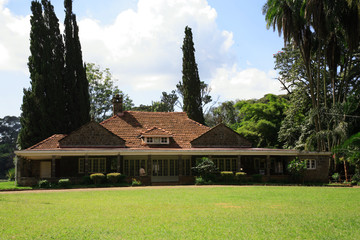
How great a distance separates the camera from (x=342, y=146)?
2505 cm

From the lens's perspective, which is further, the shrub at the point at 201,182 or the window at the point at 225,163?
the window at the point at 225,163

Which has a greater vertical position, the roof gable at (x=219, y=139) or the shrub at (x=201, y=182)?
the roof gable at (x=219, y=139)

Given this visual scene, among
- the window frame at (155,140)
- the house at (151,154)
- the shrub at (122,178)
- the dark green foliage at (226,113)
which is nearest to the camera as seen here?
the shrub at (122,178)

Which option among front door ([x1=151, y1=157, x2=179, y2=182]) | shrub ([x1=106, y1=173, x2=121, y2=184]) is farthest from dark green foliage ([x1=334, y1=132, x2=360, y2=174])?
shrub ([x1=106, y1=173, x2=121, y2=184])

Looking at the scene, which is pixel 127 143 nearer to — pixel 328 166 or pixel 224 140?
pixel 224 140

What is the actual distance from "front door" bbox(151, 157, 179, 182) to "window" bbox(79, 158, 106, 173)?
3805mm

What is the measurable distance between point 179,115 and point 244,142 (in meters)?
7.05

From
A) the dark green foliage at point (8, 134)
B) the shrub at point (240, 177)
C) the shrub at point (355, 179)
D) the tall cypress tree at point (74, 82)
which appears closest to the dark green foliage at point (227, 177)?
the shrub at point (240, 177)

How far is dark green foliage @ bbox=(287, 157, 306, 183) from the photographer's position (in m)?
27.1

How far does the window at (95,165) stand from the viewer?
27219 mm

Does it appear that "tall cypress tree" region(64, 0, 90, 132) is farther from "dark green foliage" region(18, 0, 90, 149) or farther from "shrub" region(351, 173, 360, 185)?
"shrub" region(351, 173, 360, 185)

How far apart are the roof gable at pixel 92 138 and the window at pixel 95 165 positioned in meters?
1.10

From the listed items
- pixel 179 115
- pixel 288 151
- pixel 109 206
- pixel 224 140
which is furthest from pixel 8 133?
pixel 109 206

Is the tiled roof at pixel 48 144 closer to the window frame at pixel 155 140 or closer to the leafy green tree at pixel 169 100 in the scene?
the window frame at pixel 155 140
